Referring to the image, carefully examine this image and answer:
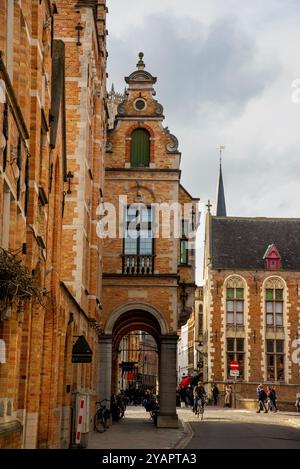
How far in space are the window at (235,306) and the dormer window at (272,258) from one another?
2.77 m

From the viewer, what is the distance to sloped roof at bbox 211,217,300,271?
2245 inches

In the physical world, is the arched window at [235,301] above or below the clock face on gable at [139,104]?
below

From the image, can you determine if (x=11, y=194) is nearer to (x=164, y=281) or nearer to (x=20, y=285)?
(x=20, y=285)

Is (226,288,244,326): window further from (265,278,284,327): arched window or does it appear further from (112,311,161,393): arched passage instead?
(112,311,161,393): arched passage

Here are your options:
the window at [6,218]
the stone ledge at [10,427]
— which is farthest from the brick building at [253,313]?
the window at [6,218]

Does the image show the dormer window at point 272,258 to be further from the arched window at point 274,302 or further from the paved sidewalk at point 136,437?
the paved sidewalk at point 136,437

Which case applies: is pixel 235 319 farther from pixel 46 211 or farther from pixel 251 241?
pixel 46 211

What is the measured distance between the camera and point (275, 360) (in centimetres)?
5441

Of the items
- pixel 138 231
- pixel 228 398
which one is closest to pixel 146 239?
pixel 138 231

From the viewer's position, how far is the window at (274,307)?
5541 cm

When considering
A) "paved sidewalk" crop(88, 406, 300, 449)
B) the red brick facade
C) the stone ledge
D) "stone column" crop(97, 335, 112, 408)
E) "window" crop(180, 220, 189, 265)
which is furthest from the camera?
the red brick facade

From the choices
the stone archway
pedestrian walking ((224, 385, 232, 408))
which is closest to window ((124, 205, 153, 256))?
the stone archway

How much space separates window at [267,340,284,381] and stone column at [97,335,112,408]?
91.2 ft
